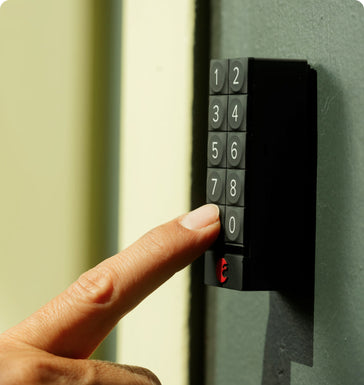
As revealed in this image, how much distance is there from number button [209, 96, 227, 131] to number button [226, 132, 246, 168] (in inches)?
0.6

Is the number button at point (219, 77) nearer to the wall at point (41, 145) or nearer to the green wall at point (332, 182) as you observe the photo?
the green wall at point (332, 182)

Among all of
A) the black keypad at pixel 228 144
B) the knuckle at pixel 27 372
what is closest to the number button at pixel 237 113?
the black keypad at pixel 228 144

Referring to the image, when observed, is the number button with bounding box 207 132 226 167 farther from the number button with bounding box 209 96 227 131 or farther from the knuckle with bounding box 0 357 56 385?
the knuckle with bounding box 0 357 56 385

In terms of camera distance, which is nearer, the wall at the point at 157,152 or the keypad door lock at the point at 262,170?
the keypad door lock at the point at 262,170

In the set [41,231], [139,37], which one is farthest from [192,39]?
[41,231]

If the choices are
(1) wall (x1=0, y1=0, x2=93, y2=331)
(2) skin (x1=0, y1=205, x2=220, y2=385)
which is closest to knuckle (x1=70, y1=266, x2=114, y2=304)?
(2) skin (x1=0, y1=205, x2=220, y2=385)

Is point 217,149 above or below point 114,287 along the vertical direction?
above

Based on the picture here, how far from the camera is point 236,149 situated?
586 millimetres

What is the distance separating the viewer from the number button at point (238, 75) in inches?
22.6

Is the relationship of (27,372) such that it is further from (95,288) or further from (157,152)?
(157,152)

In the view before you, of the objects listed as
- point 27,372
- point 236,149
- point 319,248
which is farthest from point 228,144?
point 27,372

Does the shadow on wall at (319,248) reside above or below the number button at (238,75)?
below

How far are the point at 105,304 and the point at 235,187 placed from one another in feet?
0.48

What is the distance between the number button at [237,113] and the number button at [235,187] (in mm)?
37
